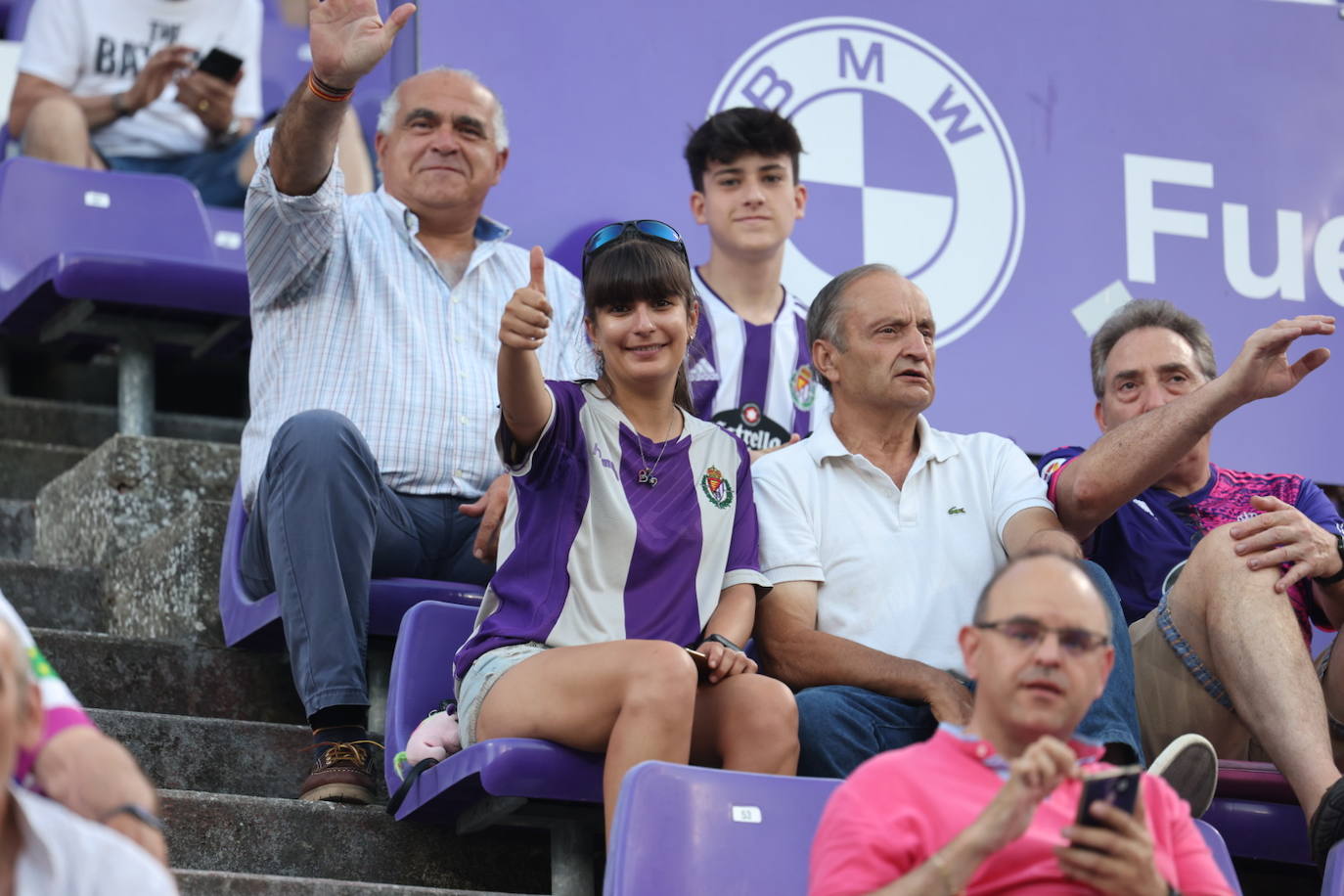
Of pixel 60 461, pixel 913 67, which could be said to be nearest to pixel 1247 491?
pixel 913 67

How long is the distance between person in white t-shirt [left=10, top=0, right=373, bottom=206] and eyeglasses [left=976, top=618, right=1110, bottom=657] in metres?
3.22

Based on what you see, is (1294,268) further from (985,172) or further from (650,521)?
(650,521)

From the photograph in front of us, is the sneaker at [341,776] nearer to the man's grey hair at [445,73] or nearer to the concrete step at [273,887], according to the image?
the concrete step at [273,887]

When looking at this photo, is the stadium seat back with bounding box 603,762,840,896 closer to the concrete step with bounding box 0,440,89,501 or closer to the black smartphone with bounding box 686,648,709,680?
the black smartphone with bounding box 686,648,709,680

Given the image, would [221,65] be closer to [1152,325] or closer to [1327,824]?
[1152,325]

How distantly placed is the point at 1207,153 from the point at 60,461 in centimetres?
264

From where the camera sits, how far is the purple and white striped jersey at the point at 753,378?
3680mm

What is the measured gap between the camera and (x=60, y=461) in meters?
4.22

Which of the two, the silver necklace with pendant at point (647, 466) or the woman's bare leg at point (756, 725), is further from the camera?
the silver necklace with pendant at point (647, 466)

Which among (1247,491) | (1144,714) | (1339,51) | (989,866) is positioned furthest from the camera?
(1339,51)

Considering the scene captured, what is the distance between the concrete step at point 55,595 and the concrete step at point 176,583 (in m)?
0.04

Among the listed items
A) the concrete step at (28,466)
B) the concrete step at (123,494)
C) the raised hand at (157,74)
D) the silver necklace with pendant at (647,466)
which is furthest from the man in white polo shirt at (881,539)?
the raised hand at (157,74)

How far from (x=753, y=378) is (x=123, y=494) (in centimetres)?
122

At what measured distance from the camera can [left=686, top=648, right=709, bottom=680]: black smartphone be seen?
2.50m
